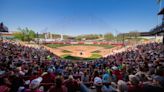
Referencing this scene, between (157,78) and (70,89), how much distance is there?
8.16 ft

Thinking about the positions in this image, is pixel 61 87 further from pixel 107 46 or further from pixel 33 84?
pixel 107 46

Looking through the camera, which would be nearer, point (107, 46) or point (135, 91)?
point (135, 91)

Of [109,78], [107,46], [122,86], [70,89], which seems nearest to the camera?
[122,86]

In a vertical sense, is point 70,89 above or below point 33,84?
below

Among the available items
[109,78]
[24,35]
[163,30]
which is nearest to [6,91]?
[109,78]

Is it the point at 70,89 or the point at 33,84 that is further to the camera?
the point at 70,89

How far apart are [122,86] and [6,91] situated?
2.87 metres

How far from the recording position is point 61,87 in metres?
5.52

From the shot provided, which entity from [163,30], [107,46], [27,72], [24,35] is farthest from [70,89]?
[24,35]

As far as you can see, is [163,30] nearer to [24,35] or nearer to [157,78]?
[157,78]

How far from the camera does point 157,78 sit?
6035 mm

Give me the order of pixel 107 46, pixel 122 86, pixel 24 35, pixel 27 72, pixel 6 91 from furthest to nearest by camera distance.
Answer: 1. pixel 24 35
2. pixel 107 46
3. pixel 27 72
4. pixel 6 91
5. pixel 122 86

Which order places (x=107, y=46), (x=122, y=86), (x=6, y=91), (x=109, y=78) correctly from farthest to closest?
(x=107, y=46)
(x=109, y=78)
(x=6, y=91)
(x=122, y=86)

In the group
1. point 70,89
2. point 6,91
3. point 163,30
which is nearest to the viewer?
point 6,91
